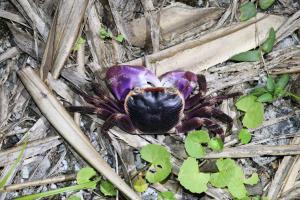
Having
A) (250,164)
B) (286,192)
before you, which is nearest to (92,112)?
(250,164)

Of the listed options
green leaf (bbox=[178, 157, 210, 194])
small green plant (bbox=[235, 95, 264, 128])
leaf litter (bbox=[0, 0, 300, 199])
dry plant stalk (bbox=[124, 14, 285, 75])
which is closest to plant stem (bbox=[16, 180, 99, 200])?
leaf litter (bbox=[0, 0, 300, 199])

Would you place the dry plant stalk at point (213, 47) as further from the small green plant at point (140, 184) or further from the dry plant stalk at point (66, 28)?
the small green plant at point (140, 184)

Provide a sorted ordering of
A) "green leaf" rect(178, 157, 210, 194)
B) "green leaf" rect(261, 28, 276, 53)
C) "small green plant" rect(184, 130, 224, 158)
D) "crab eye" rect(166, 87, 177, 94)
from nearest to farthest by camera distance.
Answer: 1. "crab eye" rect(166, 87, 177, 94)
2. "green leaf" rect(178, 157, 210, 194)
3. "small green plant" rect(184, 130, 224, 158)
4. "green leaf" rect(261, 28, 276, 53)

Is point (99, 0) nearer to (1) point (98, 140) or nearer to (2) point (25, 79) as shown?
(2) point (25, 79)

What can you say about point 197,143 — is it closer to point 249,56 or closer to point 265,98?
point 265,98

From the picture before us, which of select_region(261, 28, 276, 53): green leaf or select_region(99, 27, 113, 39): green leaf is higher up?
select_region(99, 27, 113, 39): green leaf

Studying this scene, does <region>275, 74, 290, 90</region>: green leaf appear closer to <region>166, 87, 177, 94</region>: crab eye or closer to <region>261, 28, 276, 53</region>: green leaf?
<region>261, 28, 276, 53</region>: green leaf

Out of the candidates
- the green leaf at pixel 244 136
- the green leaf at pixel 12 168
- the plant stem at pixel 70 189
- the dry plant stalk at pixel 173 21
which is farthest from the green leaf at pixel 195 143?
the green leaf at pixel 12 168
